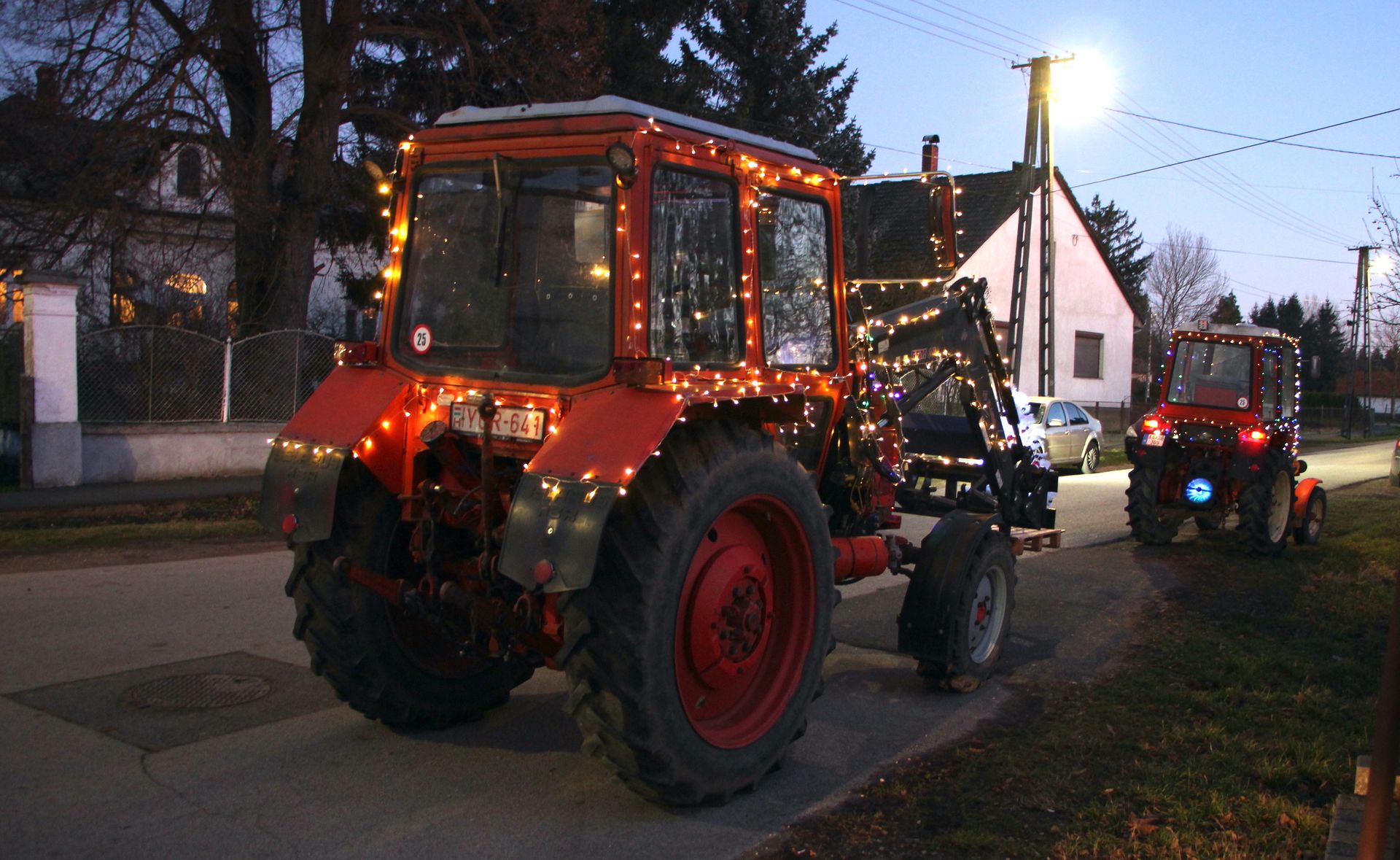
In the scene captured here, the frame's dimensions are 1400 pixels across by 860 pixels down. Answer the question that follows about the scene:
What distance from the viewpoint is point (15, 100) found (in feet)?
47.8

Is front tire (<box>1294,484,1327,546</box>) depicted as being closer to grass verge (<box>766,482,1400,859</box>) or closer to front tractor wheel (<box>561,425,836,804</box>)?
grass verge (<box>766,482,1400,859</box>)

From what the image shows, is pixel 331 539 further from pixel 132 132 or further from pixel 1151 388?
pixel 132 132

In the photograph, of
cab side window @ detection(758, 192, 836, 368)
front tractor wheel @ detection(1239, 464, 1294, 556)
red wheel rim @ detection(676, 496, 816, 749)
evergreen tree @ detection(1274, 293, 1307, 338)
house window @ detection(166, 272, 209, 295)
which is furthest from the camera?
evergreen tree @ detection(1274, 293, 1307, 338)

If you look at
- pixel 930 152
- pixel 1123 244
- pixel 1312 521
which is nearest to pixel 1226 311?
pixel 1123 244

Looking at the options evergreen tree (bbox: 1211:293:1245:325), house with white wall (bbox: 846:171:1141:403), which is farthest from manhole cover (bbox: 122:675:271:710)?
evergreen tree (bbox: 1211:293:1245:325)

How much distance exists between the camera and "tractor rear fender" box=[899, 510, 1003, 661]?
20.6 ft

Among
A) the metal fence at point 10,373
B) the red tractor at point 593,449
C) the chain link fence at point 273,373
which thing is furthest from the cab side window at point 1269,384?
the metal fence at point 10,373

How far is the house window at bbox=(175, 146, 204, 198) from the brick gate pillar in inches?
103

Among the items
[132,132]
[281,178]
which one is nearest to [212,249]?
[281,178]

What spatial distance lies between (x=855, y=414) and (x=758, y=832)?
2.49m

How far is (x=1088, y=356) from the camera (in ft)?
127

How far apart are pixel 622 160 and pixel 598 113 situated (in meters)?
0.37

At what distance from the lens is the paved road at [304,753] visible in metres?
4.32

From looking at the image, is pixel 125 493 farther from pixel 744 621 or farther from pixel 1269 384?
pixel 1269 384
